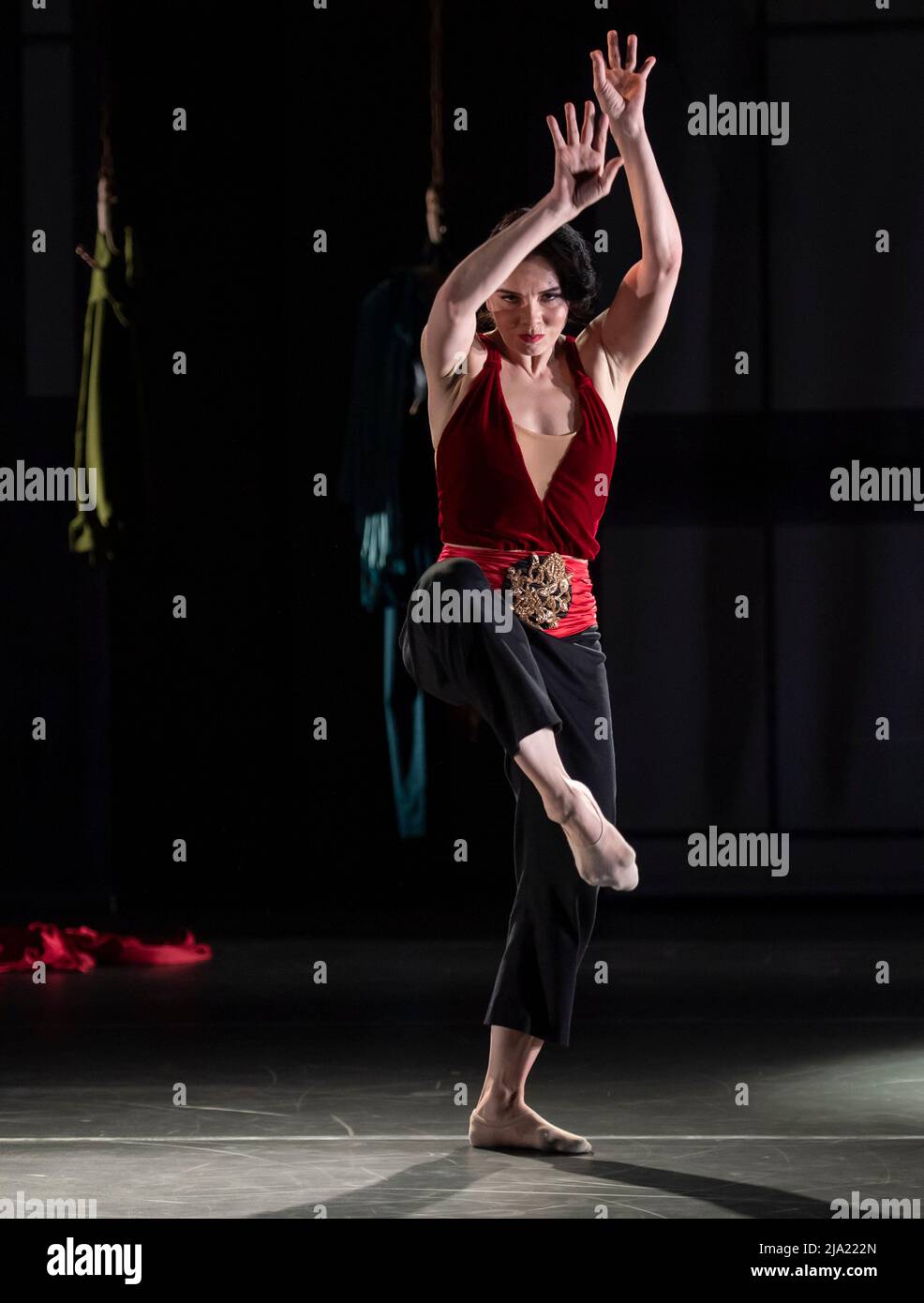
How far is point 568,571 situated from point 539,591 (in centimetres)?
8

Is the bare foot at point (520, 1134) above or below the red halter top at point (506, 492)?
below

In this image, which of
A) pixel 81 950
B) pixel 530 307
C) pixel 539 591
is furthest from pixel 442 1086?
pixel 81 950

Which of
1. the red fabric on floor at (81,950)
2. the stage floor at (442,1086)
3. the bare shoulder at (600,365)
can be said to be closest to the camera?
the stage floor at (442,1086)

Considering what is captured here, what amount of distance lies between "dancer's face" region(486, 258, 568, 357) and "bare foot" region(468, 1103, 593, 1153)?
129cm

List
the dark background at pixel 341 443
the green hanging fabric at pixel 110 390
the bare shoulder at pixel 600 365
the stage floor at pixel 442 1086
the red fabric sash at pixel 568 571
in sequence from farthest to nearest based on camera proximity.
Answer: the dark background at pixel 341 443 → the green hanging fabric at pixel 110 390 → the bare shoulder at pixel 600 365 → the red fabric sash at pixel 568 571 → the stage floor at pixel 442 1086

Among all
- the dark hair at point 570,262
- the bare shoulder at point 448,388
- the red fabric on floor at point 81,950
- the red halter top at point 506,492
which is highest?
the dark hair at point 570,262

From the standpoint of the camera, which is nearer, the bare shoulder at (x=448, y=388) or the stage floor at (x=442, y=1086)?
the stage floor at (x=442, y=1086)

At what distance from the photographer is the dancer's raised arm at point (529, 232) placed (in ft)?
9.57

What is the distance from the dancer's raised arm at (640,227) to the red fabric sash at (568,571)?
370 mm

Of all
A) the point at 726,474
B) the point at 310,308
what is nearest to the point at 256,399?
the point at 310,308

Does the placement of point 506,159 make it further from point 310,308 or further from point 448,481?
point 448,481

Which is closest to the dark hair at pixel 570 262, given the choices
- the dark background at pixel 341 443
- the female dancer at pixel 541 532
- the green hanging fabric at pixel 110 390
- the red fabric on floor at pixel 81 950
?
the female dancer at pixel 541 532

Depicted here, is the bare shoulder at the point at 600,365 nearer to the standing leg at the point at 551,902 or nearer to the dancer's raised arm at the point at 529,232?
the dancer's raised arm at the point at 529,232

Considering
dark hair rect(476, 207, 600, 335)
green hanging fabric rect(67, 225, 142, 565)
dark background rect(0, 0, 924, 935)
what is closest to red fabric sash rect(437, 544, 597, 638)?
dark hair rect(476, 207, 600, 335)
